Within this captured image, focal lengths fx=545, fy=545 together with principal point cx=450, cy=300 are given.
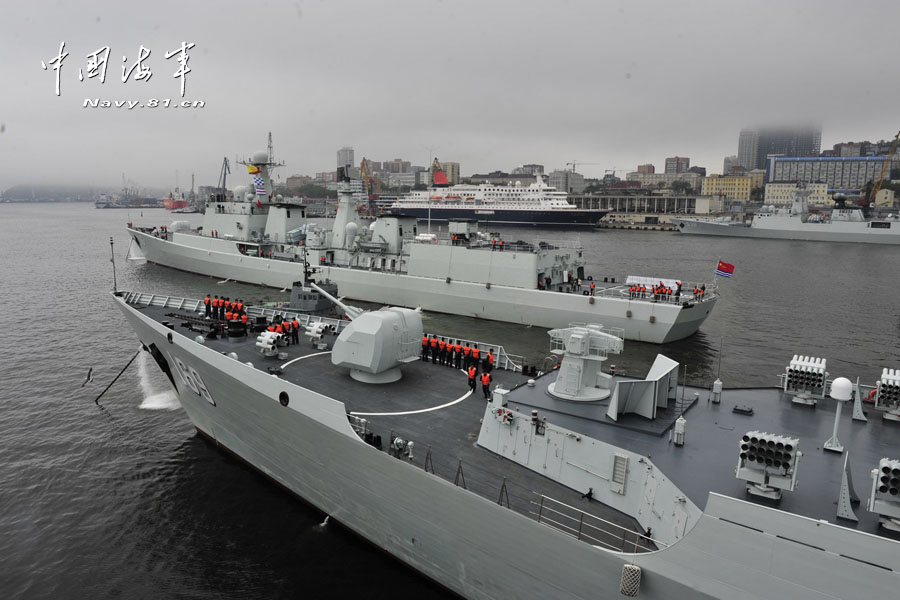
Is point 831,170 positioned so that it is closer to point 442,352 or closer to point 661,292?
point 661,292

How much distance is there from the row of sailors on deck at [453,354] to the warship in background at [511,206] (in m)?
83.1

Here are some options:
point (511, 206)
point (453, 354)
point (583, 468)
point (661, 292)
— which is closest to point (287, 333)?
point (453, 354)

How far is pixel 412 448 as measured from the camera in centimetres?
1027

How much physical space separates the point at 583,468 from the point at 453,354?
7.07 m

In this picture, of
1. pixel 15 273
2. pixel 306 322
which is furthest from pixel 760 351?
pixel 15 273

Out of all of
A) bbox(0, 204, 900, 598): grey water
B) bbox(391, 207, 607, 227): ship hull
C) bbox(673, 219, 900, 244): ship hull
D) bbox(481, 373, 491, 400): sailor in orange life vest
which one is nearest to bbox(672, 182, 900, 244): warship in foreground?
bbox(673, 219, 900, 244): ship hull

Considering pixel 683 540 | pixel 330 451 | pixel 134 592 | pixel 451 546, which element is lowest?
pixel 134 592

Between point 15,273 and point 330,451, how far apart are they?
48.0 metres

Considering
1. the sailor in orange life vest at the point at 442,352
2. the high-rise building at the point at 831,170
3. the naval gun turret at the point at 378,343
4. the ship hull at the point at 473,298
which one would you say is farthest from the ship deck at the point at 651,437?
the high-rise building at the point at 831,170

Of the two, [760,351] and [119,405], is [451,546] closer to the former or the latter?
[119,405]

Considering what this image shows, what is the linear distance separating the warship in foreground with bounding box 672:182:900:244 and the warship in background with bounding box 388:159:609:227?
23.5 metres

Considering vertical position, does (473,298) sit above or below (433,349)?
below

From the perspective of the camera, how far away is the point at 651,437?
959 centimetres

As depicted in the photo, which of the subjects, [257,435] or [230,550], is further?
[257,435]
